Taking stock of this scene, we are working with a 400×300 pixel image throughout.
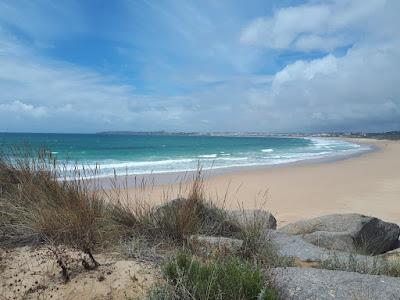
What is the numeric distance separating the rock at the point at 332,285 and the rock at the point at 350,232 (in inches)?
107

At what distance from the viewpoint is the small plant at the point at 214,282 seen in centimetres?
267

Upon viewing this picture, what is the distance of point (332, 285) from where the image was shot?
9.71 ft

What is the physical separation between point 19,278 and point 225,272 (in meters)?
1.72

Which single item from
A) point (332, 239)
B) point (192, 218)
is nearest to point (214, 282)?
point (192, 218)

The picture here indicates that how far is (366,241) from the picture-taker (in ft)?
21.0

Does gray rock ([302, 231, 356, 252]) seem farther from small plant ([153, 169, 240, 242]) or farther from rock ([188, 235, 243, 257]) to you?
rock ([188, 235, 243, 257])

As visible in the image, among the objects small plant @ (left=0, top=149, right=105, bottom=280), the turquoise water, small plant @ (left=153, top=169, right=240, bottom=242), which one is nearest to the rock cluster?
small plant @ (left=153, top=169, right=240, bottom=242)

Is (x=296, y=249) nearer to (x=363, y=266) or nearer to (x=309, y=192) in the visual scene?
(x=363, y=266)

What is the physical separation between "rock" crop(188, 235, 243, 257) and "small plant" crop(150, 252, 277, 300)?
23.4 inches

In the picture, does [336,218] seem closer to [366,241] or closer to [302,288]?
[366,241]

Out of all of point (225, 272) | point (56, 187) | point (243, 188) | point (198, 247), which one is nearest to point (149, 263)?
point (198, 247)

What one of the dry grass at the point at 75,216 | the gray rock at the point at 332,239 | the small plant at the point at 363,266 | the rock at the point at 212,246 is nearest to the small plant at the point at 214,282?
the rock at the point at 212,246

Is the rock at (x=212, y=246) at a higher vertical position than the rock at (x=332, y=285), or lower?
higher

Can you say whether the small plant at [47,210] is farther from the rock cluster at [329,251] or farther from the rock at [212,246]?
the rock cluster at [329,251]
